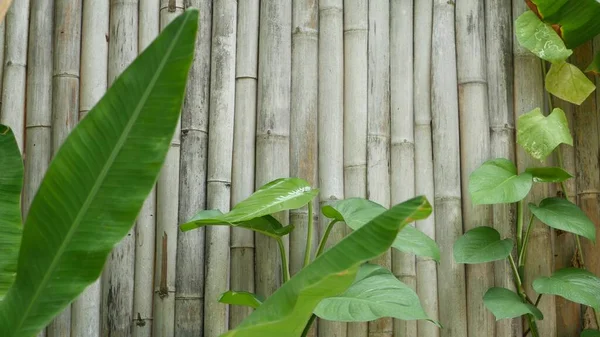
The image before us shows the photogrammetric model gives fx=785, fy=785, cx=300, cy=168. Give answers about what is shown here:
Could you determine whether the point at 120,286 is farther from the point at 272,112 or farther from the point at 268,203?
the point at 272,112

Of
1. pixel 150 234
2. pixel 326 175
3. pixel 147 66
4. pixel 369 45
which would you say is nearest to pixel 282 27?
pixel 369 45

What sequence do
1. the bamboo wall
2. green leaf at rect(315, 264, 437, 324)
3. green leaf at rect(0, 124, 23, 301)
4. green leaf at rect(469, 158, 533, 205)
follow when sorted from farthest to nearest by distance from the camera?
the bamboo wall
green leaf at rect(469, 158, 533, 205)
green leaf at rect(315, 264, 437, 324)
green leaf at rect(0, 124, 23, 301)

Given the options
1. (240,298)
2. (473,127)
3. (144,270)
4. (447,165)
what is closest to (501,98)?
(473,127)

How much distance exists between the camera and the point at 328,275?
2.92ft

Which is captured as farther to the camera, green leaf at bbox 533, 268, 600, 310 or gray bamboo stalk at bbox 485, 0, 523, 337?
gray bamboo stalk at bbox 485, 0, 523, 337

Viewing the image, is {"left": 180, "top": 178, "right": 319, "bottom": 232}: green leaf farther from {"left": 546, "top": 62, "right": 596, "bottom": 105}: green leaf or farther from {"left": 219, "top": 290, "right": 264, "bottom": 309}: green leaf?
{"left": 546, "top": 62, "right": 596, "bottom": 105}: green leaf

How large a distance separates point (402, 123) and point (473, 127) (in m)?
0.18

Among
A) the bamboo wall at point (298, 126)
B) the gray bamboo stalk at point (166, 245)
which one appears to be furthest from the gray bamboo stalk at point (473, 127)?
the gray bamboo stalk at point (166, 245)

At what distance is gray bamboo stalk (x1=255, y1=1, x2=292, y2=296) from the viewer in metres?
1.95

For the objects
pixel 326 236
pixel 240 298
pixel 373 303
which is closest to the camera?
pixel 373 303

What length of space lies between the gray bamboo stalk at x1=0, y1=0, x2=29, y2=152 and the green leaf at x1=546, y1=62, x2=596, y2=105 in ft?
4.37

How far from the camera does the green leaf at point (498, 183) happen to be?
5.98ft

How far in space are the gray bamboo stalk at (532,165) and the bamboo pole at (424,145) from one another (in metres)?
0.23

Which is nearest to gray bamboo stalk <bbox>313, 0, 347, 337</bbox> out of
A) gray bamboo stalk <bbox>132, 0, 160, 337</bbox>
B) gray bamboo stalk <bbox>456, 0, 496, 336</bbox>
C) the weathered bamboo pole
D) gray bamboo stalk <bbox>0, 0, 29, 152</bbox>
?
the weathered bamboo pole
